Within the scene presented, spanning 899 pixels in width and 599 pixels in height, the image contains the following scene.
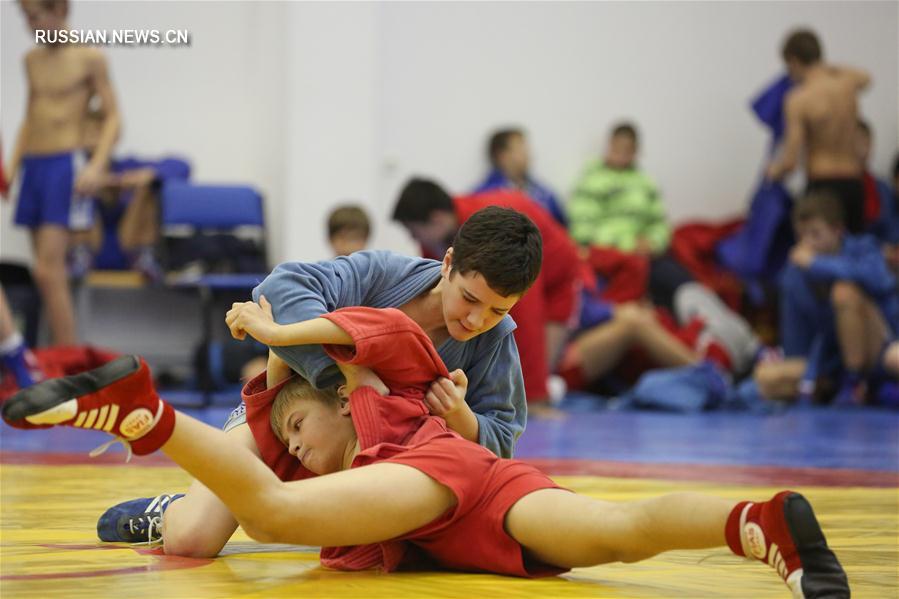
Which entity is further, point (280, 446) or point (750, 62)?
point (750, 62)

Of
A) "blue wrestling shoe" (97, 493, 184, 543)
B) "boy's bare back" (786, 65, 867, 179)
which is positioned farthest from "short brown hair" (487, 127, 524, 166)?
"blue wrestling shoe" (97, 493, 184, 543)

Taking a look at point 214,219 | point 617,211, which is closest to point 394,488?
point 214,219

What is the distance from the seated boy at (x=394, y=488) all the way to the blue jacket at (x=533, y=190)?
654 centimetres

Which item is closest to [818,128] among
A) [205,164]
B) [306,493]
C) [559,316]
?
[559,316]

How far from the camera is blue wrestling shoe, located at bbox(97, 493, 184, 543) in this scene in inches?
→ 92.7

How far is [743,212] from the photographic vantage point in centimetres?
969

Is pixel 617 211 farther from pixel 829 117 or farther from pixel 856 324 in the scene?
pixel 856 324

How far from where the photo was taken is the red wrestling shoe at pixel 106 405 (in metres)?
1.64

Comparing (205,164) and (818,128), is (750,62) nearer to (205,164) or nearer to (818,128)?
(818,128)

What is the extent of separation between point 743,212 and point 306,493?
27.2 ft

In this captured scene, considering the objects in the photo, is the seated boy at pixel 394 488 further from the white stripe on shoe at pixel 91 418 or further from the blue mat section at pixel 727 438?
the blue mat section at pixel 727 438

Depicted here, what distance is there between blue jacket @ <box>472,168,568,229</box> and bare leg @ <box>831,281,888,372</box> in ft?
7.72

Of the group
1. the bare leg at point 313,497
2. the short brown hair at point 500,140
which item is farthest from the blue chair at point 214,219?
the bare leg at point 313,497

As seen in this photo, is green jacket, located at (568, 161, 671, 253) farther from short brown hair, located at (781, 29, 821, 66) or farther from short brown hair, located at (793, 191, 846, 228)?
short brown hair, located at (793, 191, 846, 228)
